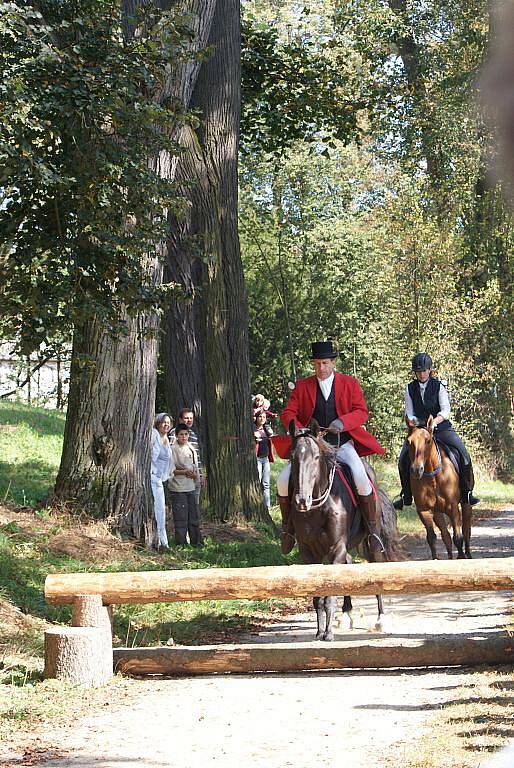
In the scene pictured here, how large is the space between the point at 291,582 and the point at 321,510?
1.86 metres

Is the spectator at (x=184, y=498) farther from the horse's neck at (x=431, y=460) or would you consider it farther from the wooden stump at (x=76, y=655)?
the wooden stump at (x=76, y=655)

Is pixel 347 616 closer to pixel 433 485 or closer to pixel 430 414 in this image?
pixel 433 485

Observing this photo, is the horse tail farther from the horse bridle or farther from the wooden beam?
the wooden beam

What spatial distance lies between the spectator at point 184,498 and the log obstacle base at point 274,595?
22.2ft

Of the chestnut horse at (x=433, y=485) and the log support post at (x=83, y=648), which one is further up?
the chestnut horse at (x=433, y=485)

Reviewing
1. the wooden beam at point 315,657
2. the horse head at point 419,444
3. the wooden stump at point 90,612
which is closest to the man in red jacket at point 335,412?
the wooden beam at point 315,657

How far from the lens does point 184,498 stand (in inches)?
615

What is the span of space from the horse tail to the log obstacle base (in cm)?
266

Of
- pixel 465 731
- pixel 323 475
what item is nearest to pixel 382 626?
pixel 323 475

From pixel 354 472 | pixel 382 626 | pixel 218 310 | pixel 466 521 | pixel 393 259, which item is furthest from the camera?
pixel 393 259

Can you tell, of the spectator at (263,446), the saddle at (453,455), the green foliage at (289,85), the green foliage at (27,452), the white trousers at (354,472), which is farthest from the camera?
the spectator at (263,446)

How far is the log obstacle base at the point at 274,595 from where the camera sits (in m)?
8.41

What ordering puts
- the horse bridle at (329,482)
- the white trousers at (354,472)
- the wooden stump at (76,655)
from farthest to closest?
1. the white trousers at (354,472)
2. the horse bridle at (329,482)
3. the wooden stump at (76,655)

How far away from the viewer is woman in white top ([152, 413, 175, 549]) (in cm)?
1482
